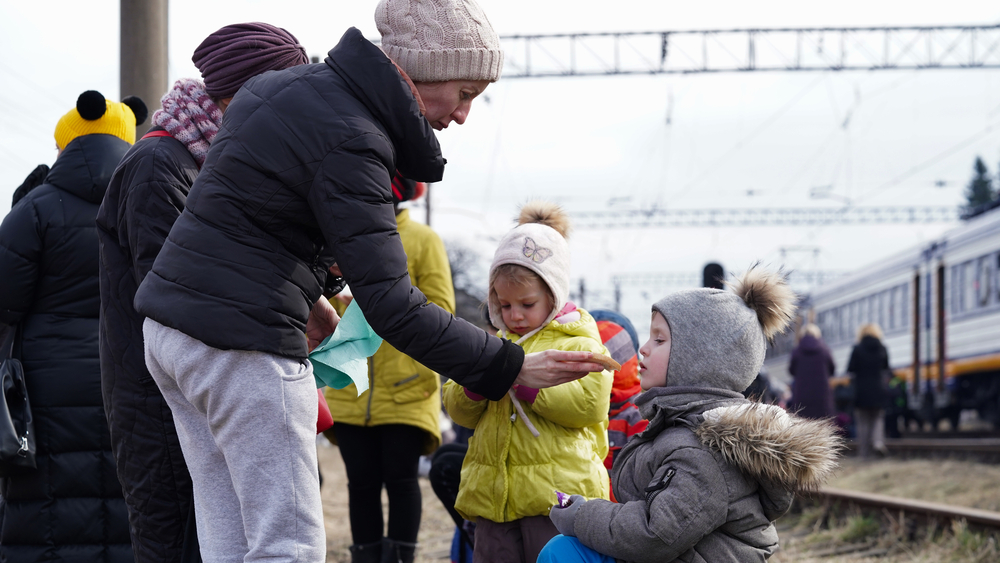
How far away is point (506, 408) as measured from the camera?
10.2 ft

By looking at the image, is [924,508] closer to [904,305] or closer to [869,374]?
[869,374]

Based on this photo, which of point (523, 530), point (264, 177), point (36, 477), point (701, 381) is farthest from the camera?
point (36, 477)

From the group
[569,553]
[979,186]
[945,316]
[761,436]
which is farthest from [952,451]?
[979,186]

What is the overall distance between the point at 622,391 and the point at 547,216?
0.79m

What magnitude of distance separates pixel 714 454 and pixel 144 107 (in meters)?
2.81

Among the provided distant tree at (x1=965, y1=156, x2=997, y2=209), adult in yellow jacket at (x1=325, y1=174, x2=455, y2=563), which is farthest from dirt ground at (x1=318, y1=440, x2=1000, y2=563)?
distant tree at (x1=965, y1=156, x2=997, y2=209)

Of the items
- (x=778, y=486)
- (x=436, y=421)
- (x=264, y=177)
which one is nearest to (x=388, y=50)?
(x=264, y=177)

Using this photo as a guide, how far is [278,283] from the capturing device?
2043mm

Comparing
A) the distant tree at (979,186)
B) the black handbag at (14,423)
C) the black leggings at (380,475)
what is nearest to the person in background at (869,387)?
the black leggings at (380,475)

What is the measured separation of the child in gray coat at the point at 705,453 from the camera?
2.33 m

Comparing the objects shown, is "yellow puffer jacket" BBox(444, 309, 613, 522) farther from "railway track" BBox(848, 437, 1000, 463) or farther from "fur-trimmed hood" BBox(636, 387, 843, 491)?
"railway track" BBox(848, 437, 1000, 463)

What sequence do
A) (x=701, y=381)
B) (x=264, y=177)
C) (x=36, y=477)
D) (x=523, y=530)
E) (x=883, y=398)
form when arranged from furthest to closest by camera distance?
1. (x=883, y=398)
2. (x=36, y=477)
3. (x=523, y=530)
4. (x=701, y=381)
5. (x=264, y=177)

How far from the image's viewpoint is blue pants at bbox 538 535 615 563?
2443 mm

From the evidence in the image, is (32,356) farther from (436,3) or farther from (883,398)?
(883,398)
